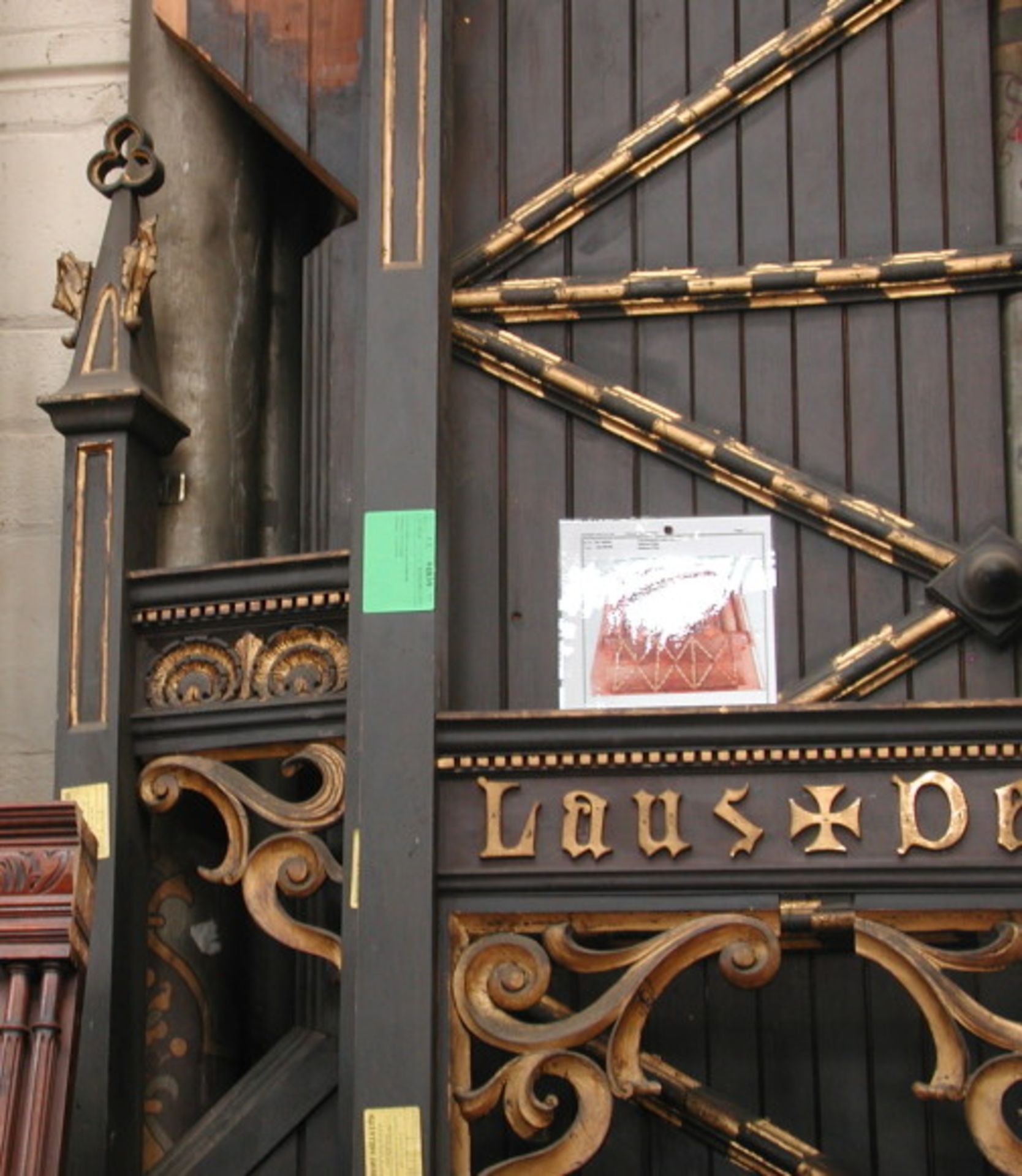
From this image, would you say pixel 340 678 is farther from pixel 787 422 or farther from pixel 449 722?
pixel 787 422

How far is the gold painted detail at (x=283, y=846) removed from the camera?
17.2 feet

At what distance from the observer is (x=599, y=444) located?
5520 mm

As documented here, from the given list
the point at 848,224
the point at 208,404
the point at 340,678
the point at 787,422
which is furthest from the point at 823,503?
the point at 208,404

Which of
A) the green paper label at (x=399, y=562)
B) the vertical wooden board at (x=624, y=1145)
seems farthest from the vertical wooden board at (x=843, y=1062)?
the green paper label at (x=399, y=562)

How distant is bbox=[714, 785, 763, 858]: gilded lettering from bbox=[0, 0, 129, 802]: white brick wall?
175 cm

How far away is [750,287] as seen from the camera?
552cm

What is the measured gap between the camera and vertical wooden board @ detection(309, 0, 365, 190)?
6.04 metres

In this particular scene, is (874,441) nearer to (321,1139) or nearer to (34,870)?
(321,1139)

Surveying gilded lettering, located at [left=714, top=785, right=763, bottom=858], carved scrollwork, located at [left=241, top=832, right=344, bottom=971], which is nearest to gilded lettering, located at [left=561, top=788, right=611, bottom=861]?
gilded lettering, located at [left=714, top=785, right=763, bottom=858]

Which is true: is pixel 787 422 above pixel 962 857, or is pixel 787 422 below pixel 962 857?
above

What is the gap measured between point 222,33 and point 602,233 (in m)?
1.06

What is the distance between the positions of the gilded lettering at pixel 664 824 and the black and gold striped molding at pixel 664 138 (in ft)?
3.77

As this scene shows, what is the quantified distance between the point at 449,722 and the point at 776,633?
2.14 ft

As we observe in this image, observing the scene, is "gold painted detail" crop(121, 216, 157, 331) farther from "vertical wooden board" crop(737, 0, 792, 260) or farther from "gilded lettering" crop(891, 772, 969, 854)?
"gilded lettering" crop(891, 772, 969, 854)
